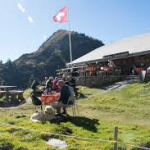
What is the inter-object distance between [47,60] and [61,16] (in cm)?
11837

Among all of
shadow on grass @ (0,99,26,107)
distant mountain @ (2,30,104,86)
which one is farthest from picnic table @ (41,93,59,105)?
distant mountain @ (2,30,104,86)

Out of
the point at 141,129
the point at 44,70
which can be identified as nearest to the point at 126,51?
the point at 141,129

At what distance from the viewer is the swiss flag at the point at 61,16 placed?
36.0 metres

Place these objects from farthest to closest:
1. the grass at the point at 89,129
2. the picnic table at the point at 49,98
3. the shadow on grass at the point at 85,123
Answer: the picnic table at the point at 49,98, the shadow on grass at the point at 85,123, the grass at the point at 89,129

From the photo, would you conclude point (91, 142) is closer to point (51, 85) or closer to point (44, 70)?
point (51, 85)

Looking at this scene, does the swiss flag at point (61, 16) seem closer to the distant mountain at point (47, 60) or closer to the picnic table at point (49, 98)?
the picnic table at point (49, 98)

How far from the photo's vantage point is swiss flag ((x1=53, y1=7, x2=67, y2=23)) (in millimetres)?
35969

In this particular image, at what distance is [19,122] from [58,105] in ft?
7.03

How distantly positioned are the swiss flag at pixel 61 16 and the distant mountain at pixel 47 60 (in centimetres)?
9246

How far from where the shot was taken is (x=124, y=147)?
350 inches

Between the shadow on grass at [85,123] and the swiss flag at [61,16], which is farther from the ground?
the swiss flag at [61,16]

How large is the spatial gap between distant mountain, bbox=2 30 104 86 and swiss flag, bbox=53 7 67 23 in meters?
92.5

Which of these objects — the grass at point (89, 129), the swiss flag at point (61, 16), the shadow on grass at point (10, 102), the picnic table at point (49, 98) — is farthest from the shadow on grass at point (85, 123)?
the swiss flag at point (61, 16)

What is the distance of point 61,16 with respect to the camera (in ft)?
119
